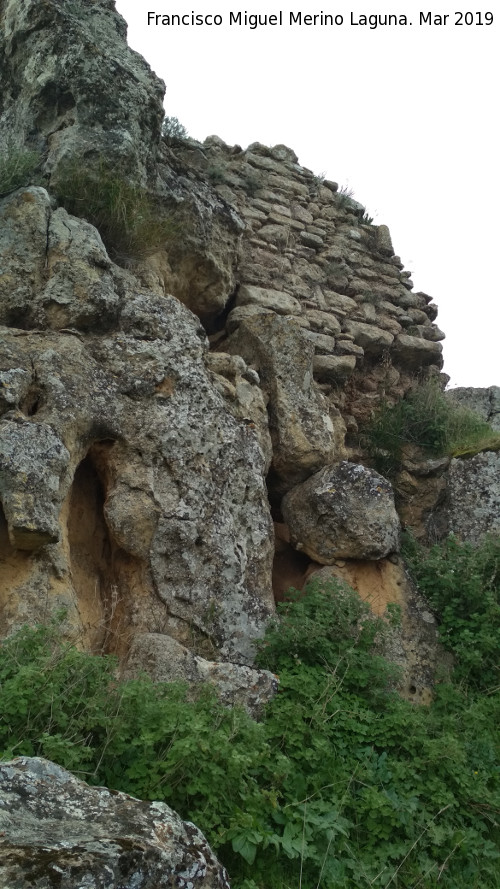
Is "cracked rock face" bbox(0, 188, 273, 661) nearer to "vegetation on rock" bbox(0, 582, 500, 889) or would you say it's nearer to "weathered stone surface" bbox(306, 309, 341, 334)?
"vegetation on rock" bbox(0, 582, 500, 889)

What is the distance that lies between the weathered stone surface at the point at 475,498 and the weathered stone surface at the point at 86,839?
3825mm

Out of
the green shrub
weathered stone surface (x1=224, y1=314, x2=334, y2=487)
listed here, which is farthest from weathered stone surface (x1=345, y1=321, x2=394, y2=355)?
the green shrub

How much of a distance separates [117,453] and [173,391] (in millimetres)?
565

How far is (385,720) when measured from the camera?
433cm

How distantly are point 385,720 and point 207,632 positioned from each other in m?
1.08

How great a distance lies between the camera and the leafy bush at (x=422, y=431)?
6.70m

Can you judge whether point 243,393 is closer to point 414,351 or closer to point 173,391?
point 173,391

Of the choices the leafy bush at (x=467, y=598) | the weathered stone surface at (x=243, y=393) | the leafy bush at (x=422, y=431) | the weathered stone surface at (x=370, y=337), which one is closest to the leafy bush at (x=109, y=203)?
the weathered stone surface at (x=243, y=393)

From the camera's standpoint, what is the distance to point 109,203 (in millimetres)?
5793

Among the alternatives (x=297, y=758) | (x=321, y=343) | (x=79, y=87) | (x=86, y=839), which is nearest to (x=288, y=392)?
(x=321, y=343)

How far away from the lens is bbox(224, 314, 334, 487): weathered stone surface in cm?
595

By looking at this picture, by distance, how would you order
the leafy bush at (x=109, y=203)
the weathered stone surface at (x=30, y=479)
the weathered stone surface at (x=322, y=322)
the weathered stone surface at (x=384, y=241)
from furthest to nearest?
the weathered stone surface at (x=384, y=241) < the weathered stone surface at (x=322, y=322) < the leafy bush at (x=109, y=203) < the weathered stone surface at (x=30, y=479)

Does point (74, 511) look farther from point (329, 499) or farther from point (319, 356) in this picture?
point (319, 356)

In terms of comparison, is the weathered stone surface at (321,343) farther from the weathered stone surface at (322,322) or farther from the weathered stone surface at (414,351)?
the weathered stone surface at (414,351)
